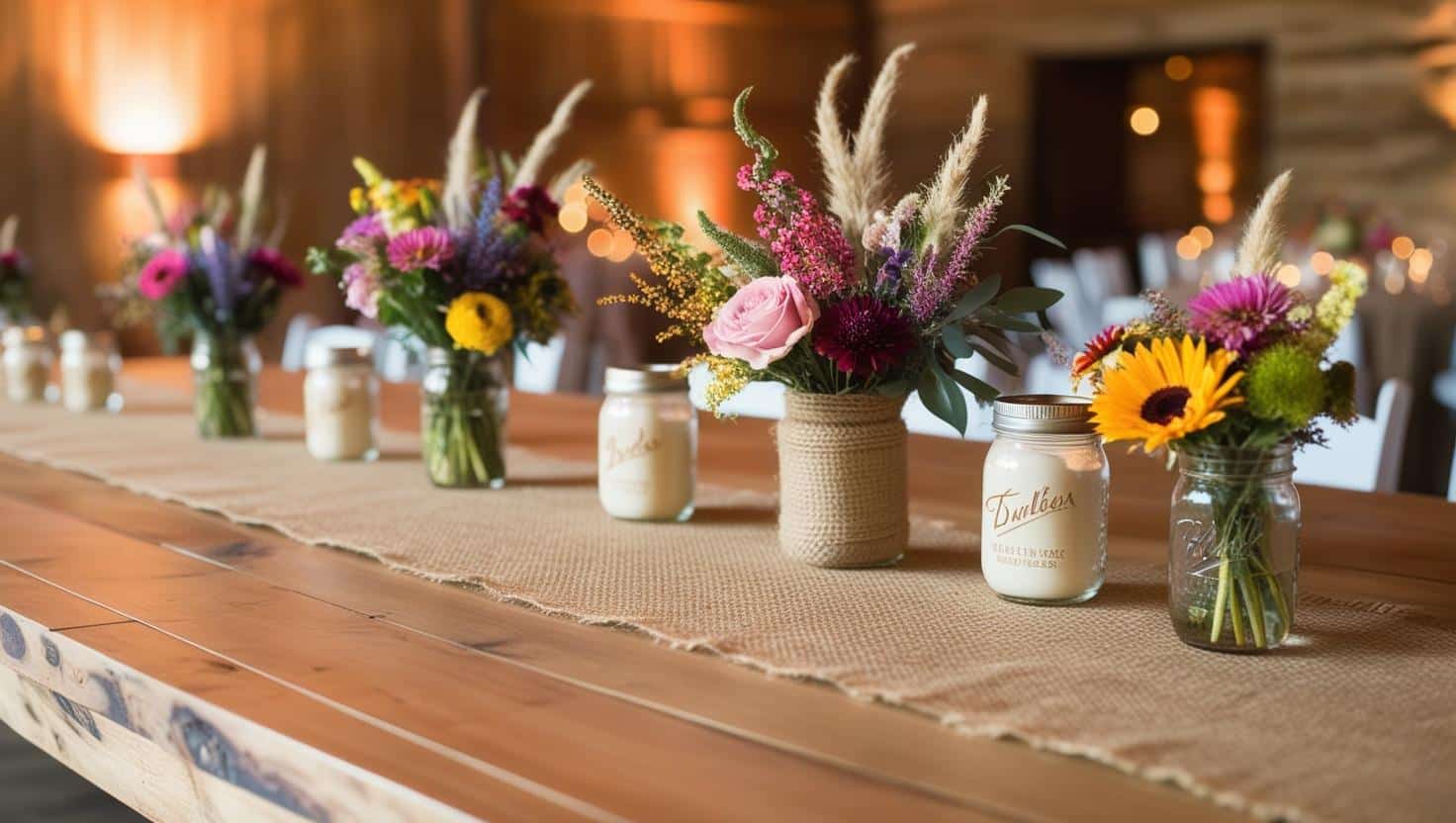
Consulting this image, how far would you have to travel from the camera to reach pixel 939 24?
32.4 feet

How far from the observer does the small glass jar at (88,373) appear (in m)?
2.77

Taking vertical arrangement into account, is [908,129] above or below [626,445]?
above

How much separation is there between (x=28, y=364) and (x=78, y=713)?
6.61 ft

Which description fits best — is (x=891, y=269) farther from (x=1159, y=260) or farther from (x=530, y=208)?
(x=1159, y=260)

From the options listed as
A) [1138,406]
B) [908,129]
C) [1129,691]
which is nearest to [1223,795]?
[1129,691]

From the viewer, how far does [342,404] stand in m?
2.11

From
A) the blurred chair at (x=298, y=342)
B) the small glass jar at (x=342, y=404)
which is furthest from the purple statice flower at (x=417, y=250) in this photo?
the blurred chair at (x=298, y=342)

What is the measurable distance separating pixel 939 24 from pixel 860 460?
8.99m

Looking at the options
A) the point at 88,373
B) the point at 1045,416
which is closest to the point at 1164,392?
the point at 1045,416

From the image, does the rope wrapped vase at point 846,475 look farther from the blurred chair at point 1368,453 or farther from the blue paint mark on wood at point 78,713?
the blurred chair at point 1368,453

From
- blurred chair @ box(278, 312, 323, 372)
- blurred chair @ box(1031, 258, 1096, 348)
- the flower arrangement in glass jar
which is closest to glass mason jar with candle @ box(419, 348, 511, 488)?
the flower arrangement in glass jar

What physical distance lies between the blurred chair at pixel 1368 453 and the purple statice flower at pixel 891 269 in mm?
818

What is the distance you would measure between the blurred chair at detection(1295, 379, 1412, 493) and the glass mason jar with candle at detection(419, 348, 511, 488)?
40.3 inches

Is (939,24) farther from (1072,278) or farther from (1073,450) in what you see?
(1073,450)
